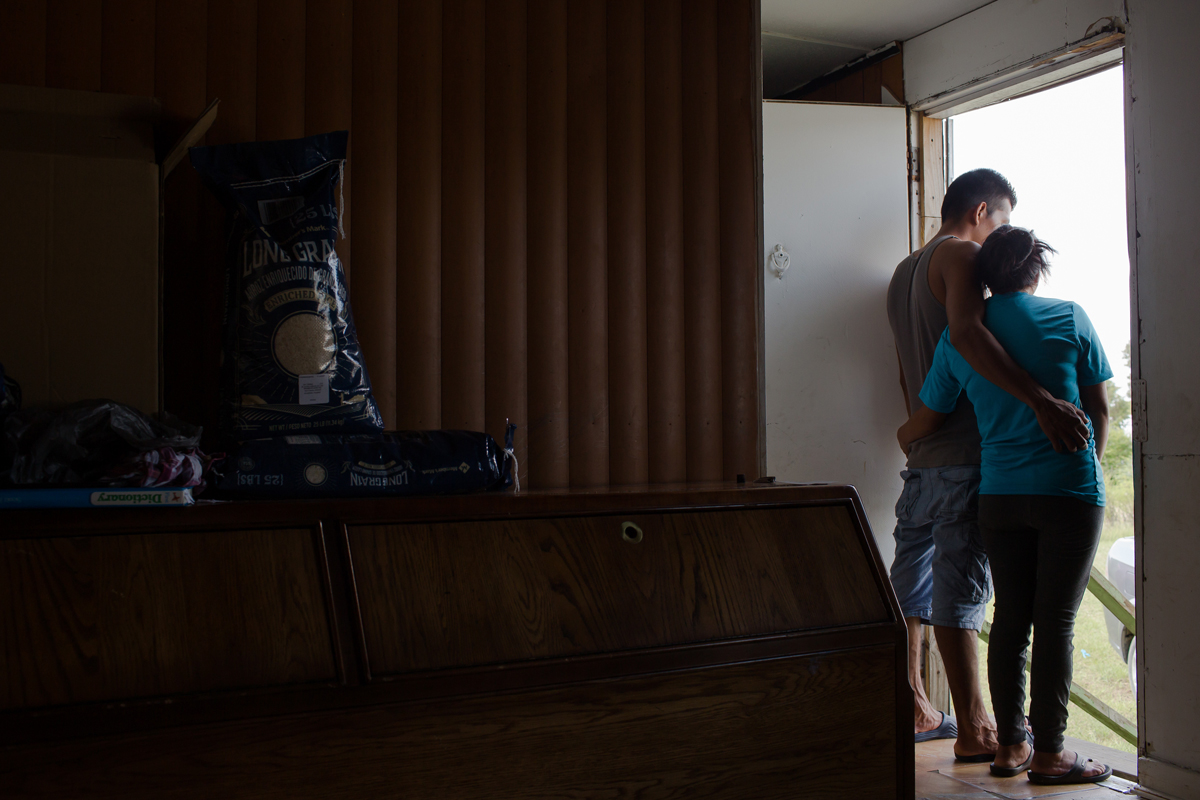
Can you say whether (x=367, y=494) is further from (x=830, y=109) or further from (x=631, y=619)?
(x=830, y=109)

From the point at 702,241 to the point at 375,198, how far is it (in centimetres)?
71

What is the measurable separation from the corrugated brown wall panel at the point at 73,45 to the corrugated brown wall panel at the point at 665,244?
1.05 meters

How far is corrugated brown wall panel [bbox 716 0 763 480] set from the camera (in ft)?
6.04

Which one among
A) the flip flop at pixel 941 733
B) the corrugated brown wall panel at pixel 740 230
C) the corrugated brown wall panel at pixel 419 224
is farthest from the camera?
the flip flop at pixel 941 733

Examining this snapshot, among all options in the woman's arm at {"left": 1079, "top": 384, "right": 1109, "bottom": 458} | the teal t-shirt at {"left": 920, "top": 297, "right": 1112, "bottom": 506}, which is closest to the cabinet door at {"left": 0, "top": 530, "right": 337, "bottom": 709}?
the teal t-shirt at {"left": 920, "top": 297, "right": 1112, "bottom": 506}

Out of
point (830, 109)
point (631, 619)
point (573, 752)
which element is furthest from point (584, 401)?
point (830, 109)

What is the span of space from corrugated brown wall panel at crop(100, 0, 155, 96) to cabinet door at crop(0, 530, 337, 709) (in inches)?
36.2

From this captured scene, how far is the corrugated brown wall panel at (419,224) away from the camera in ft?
5.29

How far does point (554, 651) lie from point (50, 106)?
3.52 ft

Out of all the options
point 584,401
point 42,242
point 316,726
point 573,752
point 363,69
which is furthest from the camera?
point 584,401

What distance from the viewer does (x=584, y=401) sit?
1.73 meters

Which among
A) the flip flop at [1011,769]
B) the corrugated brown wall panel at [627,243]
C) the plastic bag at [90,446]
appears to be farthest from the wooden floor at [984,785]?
the plastic bag at [90,446]

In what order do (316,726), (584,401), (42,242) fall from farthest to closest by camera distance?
(584,401) < (42,242) < (316,726)

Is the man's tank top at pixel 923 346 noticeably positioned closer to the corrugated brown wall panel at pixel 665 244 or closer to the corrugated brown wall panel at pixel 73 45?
the corrugated brown wall panel at pixel 665 244
